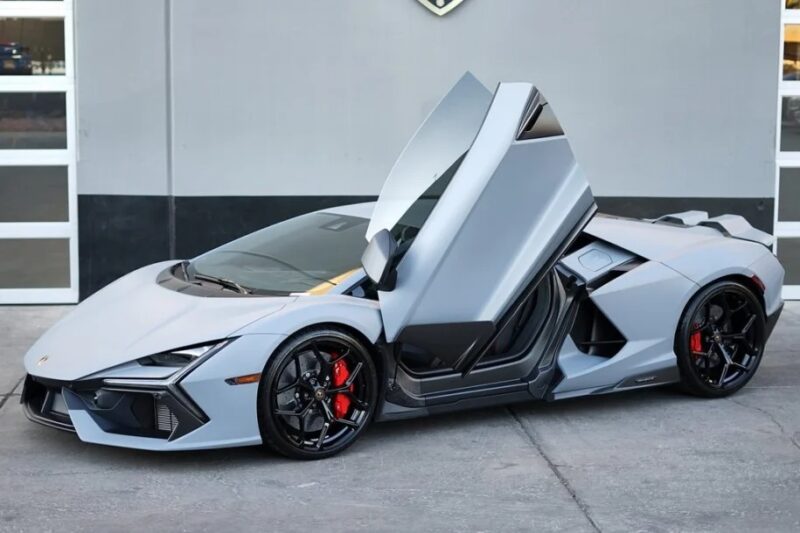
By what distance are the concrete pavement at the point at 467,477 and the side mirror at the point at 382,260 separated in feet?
2.75

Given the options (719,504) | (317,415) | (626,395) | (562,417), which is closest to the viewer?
(719,504)

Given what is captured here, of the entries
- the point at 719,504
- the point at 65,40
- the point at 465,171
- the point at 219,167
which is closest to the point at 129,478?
the point at 465,171

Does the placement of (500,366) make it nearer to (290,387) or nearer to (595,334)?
(595,334)

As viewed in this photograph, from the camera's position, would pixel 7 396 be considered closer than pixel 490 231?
No

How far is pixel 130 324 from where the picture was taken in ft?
18.0

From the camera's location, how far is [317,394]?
5375 millimetres

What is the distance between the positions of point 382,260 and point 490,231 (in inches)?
21.6

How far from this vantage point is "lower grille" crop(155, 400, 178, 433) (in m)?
5.13

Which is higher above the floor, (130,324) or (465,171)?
(465,171)

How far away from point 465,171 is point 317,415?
4.37 feet

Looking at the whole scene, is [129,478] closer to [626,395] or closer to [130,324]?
[130,324]

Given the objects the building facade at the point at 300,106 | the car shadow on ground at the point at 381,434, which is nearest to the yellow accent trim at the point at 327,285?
the car shadow on ground at the point at 381,434

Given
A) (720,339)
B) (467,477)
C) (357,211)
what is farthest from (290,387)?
(720,339)

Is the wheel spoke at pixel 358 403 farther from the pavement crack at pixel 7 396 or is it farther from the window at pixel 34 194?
the window at pixel 34 194
